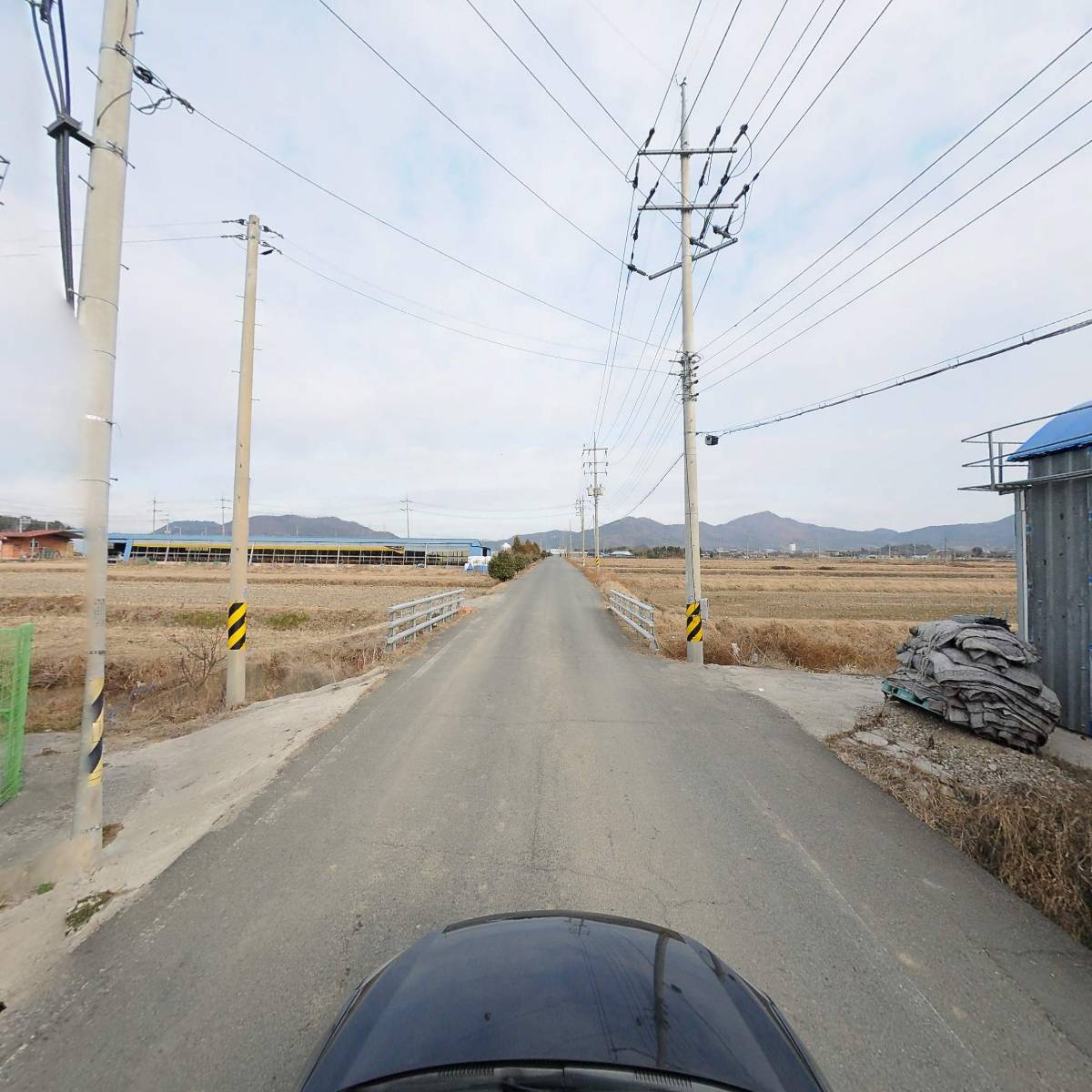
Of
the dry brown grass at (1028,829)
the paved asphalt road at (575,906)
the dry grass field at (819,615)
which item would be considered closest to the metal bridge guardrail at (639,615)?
the dry grass field at (819,615)

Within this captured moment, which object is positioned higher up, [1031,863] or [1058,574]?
[1058,574]

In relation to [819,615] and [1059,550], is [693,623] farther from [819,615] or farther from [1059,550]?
[819,615]

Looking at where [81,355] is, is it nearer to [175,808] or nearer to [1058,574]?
[175,808]

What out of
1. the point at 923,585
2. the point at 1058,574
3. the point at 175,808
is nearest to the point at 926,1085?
the point at 175,808

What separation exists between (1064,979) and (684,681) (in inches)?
279

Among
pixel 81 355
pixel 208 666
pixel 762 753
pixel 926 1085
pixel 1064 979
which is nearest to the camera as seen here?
pixel 926 1085

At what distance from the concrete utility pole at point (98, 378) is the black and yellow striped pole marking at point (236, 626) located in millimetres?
4627

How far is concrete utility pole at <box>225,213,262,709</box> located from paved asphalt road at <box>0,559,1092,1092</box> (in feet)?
9.70

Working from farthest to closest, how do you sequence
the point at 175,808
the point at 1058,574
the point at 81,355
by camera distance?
the point at 1058,574 → the point at 175,808 → the point at 81,355

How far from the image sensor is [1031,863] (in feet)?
12.1

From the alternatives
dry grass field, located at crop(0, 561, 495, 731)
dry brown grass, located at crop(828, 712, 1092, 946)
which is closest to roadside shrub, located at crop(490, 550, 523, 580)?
dry grass field, located at crop(0, 561, 495, 731)

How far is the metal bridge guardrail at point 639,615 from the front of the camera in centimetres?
1362

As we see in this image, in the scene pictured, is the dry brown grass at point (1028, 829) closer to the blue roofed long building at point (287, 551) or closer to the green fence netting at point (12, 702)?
the green fence netting at point (12, 702)

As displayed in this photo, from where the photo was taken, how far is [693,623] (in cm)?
1162
